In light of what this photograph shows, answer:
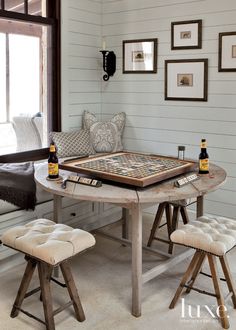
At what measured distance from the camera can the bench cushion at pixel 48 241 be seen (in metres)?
2.33

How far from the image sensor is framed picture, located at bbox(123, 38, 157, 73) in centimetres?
441

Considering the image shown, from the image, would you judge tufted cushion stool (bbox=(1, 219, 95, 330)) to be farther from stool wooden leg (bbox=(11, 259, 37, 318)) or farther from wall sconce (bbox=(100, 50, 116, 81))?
wall sconce (bbox=(100, 50, 116, 81))

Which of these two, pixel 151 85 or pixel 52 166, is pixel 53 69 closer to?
pixel 151 85

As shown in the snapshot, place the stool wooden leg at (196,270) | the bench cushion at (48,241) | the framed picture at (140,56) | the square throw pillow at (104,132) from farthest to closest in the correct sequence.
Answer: the square throw pillow at (104,132)
the framed picture at (140,56)
the stool wooden leg at (196,270)
the bench cushion at (48,241)

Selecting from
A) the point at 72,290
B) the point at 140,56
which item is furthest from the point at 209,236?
the point at 140,56

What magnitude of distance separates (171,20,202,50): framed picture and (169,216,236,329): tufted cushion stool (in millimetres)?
2016

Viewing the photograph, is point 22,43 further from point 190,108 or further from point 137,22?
point 190,108

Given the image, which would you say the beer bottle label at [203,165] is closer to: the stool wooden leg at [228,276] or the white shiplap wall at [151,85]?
the stool wooden leg at [228,276]

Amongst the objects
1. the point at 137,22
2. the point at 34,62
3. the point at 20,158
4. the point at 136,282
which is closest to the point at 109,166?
the point at 136,282

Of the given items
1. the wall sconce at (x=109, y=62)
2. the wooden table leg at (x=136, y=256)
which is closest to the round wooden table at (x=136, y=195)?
the wooden table leg at (x=136, y=256)

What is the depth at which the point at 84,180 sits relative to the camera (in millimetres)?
2678

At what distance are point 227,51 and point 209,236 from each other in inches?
79.5

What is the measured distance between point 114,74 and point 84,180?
2360mm

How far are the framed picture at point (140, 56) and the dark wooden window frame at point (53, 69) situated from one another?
74 cm
